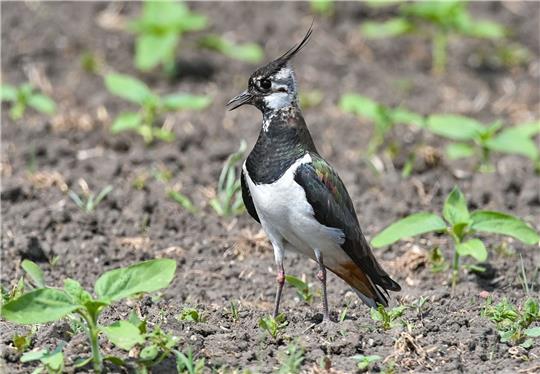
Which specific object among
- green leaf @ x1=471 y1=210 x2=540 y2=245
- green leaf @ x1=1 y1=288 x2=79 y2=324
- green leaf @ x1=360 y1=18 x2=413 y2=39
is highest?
green leaf @ x1=360 y1=18 x2=413 y2=39

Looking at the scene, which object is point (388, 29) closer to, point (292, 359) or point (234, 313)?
point (234, 313)

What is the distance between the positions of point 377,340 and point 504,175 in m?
3.32

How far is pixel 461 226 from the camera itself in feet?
19.0

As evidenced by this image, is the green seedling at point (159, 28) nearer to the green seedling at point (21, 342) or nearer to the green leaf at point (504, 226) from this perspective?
the green leaf at point (504, 226)

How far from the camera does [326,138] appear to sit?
8.33 meters

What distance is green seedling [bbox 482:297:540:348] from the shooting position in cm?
479

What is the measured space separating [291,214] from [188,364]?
1.20 meters

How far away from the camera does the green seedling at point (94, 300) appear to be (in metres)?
4.12

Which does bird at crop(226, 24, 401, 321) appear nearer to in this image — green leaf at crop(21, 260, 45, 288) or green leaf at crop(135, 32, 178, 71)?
green leaf at crop(21, 260, 45, 288)

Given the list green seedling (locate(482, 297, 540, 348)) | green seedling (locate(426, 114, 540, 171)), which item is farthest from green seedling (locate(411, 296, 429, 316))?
green seedling (locate(426, 114, 540, 171))

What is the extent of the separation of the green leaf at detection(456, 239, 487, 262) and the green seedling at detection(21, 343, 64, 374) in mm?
2383

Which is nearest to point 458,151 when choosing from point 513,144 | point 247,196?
point 513,144

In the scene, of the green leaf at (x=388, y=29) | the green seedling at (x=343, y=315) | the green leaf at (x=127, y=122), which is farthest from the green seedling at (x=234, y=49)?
the green seedling at (x=343, y=315)

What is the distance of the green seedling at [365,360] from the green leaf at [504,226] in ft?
4.95
